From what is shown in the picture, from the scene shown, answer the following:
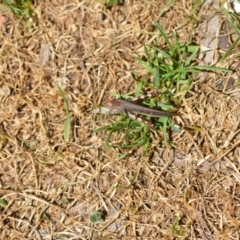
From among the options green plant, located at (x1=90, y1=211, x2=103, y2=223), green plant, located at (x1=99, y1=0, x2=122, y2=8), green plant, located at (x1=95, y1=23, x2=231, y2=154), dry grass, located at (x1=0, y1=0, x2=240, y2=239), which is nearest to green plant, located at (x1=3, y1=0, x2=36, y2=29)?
dry grass, located at (x1=0, y1=0, x2=240, y2=239)

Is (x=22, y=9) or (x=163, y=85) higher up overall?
(x=22, y=9)

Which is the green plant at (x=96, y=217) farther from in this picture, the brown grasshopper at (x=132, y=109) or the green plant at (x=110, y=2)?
the green plant at (x=110, y=2)

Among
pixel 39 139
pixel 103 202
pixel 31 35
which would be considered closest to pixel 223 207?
pixel 103 202

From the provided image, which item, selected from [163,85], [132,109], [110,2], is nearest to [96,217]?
[132,109]

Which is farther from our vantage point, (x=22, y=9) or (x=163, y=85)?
(x=22, y=9)

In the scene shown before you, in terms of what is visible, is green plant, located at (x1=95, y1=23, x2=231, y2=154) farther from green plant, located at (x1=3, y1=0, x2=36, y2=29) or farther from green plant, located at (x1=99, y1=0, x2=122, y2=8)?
green plant, located at (x1=3, y1=0, x2=36, y2=29)

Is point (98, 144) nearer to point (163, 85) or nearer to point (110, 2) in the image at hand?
point (163, 85)
